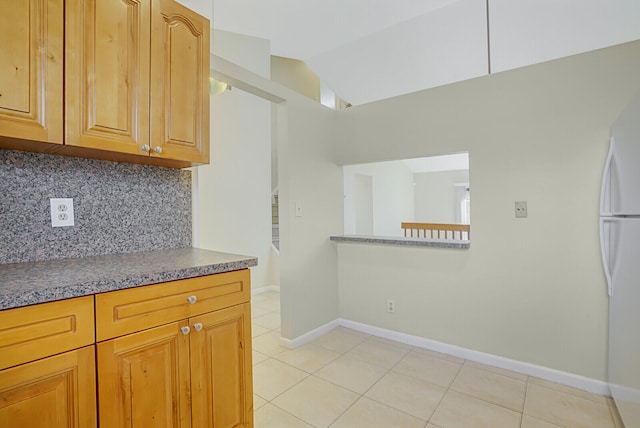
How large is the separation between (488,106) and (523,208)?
0.82 metres

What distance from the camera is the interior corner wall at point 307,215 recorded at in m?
2.62

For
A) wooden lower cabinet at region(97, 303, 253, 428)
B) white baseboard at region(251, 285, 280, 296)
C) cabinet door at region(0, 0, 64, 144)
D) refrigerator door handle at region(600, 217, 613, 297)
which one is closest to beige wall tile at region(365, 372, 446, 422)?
wooden lower cabinet at region(97, 303, 253, 428)

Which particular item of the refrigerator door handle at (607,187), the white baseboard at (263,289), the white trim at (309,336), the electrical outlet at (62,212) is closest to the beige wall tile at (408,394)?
the white trim at (309,336)

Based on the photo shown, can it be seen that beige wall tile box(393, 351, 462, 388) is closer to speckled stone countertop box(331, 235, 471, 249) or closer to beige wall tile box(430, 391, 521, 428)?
beige wall tile box(430, 391, 521, 428)

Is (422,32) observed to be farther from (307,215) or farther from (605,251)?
(605,251)

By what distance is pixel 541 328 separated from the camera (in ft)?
6.96

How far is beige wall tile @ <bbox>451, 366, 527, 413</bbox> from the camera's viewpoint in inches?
73.2

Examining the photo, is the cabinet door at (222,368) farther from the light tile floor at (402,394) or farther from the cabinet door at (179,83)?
the cabinet door at (179,83)

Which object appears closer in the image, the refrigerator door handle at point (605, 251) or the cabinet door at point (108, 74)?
the cabinet door at point (108, 74)

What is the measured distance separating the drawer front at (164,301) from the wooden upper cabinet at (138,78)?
63cm

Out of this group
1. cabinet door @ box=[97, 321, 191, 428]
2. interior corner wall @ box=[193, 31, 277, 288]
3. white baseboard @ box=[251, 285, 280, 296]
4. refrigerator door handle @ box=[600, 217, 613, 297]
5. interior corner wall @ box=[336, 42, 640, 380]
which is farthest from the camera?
white baseboard @ box=[251, 285, 280, 296]

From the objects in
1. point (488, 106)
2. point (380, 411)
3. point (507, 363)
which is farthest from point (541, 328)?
point (488, 106)

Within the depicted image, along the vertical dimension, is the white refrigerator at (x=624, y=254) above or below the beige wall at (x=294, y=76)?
below

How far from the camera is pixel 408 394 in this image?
1.95m
